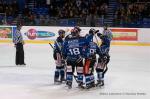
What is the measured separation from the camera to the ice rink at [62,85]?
9.28 metres

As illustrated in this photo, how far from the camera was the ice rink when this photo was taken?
928 cm

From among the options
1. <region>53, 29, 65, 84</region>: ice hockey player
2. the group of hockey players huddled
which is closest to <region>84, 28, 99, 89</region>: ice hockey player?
the group of hockey players huddled

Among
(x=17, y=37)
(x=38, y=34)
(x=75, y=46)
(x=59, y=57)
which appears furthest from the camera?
(x=38, y=34)

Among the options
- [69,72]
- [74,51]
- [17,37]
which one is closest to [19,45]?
[17,37]

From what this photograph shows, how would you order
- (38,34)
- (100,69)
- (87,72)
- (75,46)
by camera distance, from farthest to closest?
(38,34) < (100,69) < (87,72) < (75,46)

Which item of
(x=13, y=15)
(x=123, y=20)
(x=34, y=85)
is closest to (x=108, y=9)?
(x=123, y=20)

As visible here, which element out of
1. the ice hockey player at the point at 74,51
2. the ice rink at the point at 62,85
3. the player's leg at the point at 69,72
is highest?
the ice hockey player at the point at 74,51

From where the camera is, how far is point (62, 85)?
10195mm

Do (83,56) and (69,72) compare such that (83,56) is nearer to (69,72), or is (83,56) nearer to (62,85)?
(69,72)

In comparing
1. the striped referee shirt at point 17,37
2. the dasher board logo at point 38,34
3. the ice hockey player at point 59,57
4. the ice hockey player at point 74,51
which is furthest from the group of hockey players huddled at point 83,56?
the dasher board logo at point 38,34

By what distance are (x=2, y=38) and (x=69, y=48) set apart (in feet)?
34.7

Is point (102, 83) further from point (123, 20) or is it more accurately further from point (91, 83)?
point (123, 20)

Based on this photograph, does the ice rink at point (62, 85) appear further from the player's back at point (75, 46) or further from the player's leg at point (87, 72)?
the player's back at point (75, 46)

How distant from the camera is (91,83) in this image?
9.68 meters
